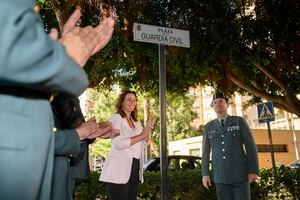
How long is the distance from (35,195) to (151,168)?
1235cm

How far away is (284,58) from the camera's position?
9.25 meters

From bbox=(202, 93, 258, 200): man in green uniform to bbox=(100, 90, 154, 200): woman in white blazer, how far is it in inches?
48.0

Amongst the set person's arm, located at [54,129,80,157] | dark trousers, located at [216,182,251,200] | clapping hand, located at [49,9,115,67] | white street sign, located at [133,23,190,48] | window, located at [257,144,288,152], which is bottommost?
Answer: dark trousers, located at [216,182,251,200]

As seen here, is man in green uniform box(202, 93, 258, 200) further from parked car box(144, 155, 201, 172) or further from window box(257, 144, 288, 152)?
window box(257, 144, 288, 152)

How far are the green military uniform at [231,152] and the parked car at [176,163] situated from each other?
7.94 meters

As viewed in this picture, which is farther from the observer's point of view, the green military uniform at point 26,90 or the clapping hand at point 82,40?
the clapping hand at point 82,40

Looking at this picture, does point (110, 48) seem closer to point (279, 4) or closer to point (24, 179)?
point (279, 4)

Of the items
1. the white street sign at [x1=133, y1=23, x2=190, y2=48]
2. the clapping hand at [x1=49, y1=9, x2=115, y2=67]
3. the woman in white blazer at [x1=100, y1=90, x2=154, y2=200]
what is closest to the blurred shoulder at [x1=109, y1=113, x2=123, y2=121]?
the woman in white blazer at [x1=100, y1=90, x2=154, y2=200]

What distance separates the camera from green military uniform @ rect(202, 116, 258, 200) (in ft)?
17.1

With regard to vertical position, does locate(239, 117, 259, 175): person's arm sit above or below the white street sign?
below

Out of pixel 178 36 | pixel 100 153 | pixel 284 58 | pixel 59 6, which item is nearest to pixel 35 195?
pixel 178 36

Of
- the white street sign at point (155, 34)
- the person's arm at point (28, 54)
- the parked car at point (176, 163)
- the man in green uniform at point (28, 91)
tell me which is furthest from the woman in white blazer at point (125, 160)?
the parked car at point (176, 163)

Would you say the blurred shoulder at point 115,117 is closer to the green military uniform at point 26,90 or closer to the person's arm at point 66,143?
the person's arm at point 66,143

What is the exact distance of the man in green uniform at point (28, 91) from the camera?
1.22 metres
